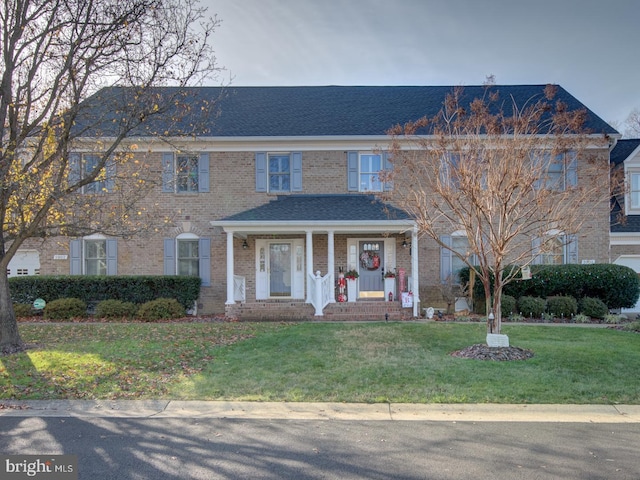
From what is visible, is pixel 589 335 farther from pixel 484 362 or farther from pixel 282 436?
pixel 282 436

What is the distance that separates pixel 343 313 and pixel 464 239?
5.22 meters

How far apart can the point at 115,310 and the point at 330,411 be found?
10865 mm

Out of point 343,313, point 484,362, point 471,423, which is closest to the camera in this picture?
point 471,423

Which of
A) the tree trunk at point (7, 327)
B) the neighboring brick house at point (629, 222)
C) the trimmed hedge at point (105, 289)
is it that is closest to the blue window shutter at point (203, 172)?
the trimmed hedge at point (105, 289)

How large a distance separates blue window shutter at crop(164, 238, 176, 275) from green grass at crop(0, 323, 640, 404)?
497 cm

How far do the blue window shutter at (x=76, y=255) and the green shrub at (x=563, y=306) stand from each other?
15.4m

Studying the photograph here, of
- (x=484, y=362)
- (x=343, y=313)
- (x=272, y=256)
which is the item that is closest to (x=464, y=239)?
(x=343, y=313)

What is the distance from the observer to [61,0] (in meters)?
9.04

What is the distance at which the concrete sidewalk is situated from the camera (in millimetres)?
5840

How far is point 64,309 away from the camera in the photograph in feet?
48.6

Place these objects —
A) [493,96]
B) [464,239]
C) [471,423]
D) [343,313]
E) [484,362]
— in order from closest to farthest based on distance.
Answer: [471,423] → [484,362] → [493,96] → [343,313] → [464,239]

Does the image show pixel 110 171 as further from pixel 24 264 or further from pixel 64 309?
pixel 24 264

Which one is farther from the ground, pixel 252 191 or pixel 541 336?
pixel 252 191

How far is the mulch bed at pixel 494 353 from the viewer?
8477 mm
